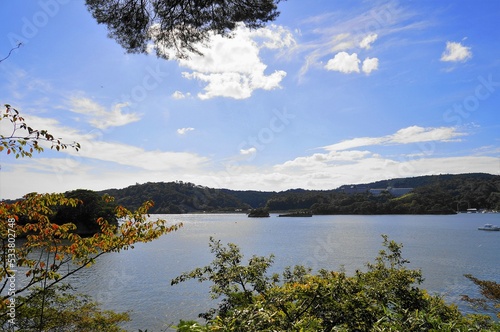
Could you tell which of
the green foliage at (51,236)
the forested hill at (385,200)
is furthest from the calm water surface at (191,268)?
the forested hill at (385,200)

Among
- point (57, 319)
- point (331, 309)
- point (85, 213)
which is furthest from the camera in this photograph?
point (85, 213)

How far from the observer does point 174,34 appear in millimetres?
8422

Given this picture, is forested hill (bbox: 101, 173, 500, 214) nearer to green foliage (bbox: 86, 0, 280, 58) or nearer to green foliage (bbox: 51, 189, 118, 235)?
green foliage (bbox: 51, 189, 118, 235)

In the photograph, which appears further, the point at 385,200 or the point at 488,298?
the point at 385,200

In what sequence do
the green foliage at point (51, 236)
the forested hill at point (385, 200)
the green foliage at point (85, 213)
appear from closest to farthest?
the green foliage at point (51, 236)
the green foliage at point (85, 213)
the forested hill at point (385, 200)

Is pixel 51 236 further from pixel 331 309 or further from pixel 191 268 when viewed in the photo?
pixel 191 268

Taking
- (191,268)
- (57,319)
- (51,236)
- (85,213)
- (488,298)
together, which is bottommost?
(488,298)

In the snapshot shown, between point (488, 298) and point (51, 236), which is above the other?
point (51, 236)

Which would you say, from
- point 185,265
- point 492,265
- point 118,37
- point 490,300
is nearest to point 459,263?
point 492,265

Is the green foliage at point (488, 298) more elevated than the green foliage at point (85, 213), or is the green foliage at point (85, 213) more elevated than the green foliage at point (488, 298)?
the green foliage at point (85, 213)

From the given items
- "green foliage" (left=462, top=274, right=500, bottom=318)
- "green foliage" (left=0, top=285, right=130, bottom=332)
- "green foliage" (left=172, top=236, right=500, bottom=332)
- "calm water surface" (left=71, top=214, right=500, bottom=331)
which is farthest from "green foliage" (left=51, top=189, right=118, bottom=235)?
"green foliage" (left=172, top=236, right=500, bottom=332)

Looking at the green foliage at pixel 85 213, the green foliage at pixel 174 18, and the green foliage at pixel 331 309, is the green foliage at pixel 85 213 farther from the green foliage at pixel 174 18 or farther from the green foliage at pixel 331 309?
the green foliage at pixel 331 309

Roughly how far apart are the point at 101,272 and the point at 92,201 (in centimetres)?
3749

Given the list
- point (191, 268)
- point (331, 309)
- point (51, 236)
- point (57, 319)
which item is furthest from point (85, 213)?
point (331, 309)
